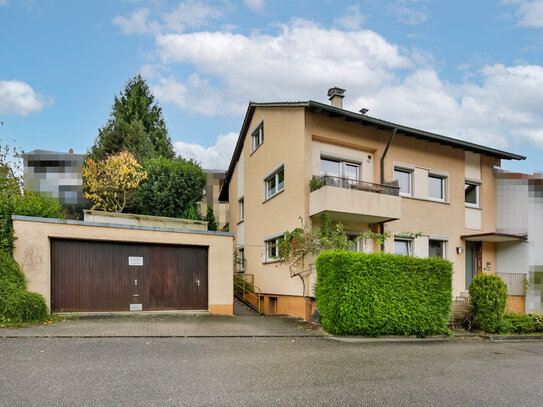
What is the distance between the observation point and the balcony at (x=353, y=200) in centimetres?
1316

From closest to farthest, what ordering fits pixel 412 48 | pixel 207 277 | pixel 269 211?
1. pixel 412 48
2. pixel 207 277
3. pixel 269 211

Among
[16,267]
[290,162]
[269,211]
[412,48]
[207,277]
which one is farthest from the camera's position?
[269,211]

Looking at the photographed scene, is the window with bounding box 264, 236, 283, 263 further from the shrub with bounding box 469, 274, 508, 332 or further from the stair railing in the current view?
the shrub with bounding box 469, 274, 508, 332

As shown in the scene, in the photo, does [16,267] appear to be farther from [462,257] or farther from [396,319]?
[462,257]

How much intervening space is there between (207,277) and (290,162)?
4.79m

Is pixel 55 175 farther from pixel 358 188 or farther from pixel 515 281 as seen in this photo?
pixel 515 281

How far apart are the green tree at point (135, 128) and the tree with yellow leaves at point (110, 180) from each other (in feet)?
25.7

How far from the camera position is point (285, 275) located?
15.1 m

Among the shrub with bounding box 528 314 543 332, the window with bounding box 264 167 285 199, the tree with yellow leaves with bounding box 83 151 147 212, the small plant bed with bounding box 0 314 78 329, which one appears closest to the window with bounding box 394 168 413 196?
the window with bounding box 264 167 285 199

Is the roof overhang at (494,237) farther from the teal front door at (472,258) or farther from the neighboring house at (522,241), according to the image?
the teal front door at (472,258)

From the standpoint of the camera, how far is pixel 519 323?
43.2ft

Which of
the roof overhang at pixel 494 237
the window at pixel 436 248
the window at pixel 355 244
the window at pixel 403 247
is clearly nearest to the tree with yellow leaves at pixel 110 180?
the window at pixel 355 244

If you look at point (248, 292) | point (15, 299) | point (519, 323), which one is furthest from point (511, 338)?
point (15, 299)

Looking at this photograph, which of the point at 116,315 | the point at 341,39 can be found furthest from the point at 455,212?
the point at 116,315
